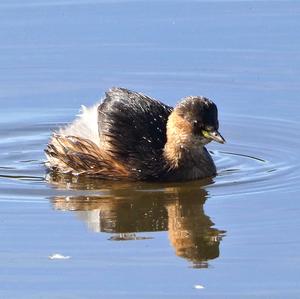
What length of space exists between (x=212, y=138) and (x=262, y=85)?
2.22 meters

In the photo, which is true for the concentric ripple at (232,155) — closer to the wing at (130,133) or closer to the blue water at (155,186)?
the blue water at (155,186)

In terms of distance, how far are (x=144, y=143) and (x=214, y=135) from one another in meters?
0.63

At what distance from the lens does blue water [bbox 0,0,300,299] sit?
8.06 meters

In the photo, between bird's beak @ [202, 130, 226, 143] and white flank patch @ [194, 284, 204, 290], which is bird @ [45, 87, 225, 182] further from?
white flank patch @ [194, 284, 204, 290]

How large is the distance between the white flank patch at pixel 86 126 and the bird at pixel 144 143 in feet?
0.08

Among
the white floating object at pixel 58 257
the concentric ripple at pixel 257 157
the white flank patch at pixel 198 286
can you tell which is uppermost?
the concentric ripple at pixel 257 157

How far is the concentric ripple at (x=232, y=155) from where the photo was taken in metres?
10.1

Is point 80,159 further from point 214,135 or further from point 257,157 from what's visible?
point 257,157

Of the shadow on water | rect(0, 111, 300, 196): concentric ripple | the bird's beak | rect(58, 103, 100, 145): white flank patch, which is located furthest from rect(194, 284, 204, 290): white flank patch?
rect(58, 103, 100, 145): white flank patch

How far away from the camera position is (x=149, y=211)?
31.6ft

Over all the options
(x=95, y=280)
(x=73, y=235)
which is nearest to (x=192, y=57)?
(x=73, y=235)

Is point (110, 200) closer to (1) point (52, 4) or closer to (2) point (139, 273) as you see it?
(2) point (139, 273)

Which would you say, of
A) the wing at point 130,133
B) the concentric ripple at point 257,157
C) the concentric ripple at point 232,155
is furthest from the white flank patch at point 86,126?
the concentric ripple at point 257,157

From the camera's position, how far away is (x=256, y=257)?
8320mm
